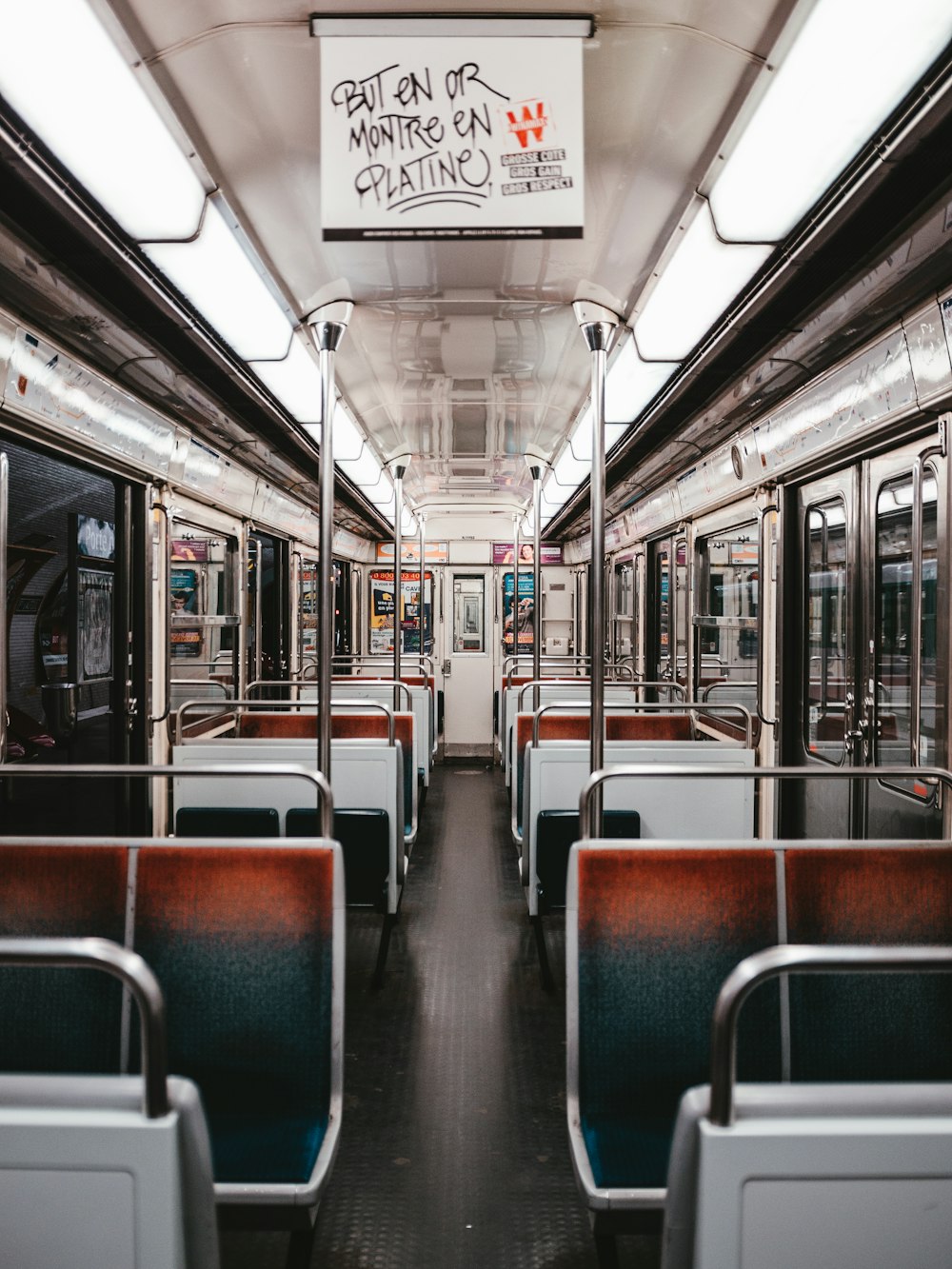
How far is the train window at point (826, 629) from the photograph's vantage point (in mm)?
3836

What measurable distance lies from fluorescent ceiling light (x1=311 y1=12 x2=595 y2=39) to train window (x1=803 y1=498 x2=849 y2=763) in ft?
8.26

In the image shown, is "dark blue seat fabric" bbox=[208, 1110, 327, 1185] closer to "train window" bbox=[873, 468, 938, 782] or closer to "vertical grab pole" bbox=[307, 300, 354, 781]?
"vertical grab pole" bbox=[307, 300, 354, 781]

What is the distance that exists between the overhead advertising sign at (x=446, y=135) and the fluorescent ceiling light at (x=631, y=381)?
5.99ft

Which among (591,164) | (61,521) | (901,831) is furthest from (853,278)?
(61,521)

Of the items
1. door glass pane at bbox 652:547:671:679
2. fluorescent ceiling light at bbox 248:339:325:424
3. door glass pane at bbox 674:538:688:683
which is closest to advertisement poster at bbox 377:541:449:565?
door glass pane at bbox 652:547:671:679

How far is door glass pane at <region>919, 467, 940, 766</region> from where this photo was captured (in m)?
2.95

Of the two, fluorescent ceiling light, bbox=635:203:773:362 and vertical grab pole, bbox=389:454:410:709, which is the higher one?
fluorescent ceiling light, bbox=635:203:773:362

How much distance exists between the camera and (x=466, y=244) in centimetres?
291

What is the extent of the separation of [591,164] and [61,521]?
825cm

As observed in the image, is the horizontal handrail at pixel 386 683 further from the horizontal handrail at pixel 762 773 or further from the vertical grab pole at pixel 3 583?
the horizontal handrail at pixel 762 773

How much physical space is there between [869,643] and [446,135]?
262cm

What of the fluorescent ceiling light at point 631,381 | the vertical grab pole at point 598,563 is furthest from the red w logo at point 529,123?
the fluorescent ceiling light at point 631,381

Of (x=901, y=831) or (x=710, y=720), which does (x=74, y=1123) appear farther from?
(x=710, y=720)

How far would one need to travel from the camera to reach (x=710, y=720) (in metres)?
5.60
